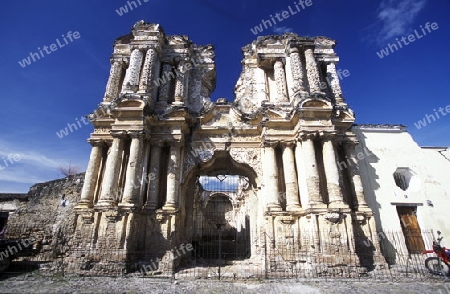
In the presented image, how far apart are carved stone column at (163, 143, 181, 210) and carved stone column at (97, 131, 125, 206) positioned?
1.89 m

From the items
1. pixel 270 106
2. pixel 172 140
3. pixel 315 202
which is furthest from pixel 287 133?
pixel 172 140

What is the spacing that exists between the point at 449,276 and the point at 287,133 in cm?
708

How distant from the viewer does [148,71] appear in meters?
12.0

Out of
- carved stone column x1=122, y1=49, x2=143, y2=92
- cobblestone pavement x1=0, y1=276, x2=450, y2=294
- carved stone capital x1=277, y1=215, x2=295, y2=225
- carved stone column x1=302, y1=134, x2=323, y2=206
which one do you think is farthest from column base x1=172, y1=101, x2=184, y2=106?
cobblestone pavement x1=0, y1=276, x2=450, y2=294

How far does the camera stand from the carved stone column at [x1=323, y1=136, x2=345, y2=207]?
945 cm

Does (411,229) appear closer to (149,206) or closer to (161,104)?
(149,206)

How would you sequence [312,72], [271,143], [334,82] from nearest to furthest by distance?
1. [271,143]
2. [312,72]
3. [334,82]

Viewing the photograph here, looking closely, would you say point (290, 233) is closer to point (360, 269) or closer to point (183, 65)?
point (360, 269)

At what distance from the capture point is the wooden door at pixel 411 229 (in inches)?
412

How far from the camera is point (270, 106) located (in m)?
11.5

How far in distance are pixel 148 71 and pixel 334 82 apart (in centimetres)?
877

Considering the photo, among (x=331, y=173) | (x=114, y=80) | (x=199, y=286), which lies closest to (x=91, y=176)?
(x=114, y=80)

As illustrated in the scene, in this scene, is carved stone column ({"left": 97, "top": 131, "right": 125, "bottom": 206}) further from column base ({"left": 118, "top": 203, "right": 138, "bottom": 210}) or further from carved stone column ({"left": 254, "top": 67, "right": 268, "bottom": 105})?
carved stone column ({"left": 254, "top": 67, "right": 268, "bottom": 105})

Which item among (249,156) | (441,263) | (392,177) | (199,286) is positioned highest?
(249,156)
